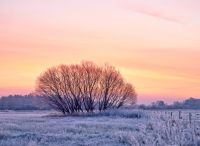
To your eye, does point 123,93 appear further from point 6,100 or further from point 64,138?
→ point 6,100

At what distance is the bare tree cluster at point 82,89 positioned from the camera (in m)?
73.3

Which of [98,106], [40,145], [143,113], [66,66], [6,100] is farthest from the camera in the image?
[6,100]

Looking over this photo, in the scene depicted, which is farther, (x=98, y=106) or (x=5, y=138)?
(x=98, y=106)

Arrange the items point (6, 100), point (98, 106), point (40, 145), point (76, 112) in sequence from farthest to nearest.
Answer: point (6, 100), point (98, 106), point (76, 112), point (40, 145)

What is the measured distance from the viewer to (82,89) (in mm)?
76062

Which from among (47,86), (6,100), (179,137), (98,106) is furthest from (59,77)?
(6,100)

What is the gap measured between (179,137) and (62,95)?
5867 centimetres

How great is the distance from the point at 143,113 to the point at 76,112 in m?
17.8

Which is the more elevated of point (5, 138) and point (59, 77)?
point (59, 77)

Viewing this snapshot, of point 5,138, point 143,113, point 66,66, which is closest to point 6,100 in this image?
point 66,66

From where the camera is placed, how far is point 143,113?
54500 millimetres

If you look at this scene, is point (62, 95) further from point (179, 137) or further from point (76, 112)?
point (179, 137)

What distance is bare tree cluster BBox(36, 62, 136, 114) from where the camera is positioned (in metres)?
73.3

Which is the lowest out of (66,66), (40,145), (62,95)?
(40,145)
